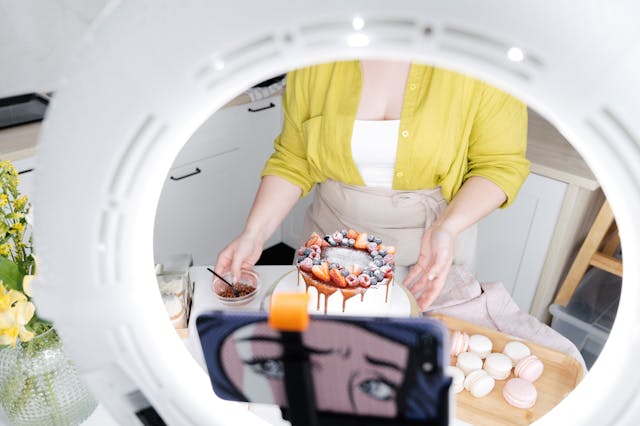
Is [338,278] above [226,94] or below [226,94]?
below

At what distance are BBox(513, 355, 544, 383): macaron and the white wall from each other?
1.90m

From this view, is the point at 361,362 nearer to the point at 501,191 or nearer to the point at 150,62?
the point at 150,62

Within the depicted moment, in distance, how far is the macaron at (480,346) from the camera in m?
0.95

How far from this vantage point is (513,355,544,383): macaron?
0.91 meters

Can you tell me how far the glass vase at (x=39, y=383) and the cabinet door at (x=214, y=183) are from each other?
4.61 ft

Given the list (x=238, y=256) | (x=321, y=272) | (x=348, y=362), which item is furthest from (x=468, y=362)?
(x=348, y=362)

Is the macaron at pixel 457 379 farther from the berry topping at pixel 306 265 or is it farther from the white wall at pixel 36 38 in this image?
the white wall at pixel 36 38

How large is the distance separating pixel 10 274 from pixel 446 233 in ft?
2.05

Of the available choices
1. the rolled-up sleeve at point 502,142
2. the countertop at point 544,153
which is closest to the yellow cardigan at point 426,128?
the rolled-up sleeve at point 502,142

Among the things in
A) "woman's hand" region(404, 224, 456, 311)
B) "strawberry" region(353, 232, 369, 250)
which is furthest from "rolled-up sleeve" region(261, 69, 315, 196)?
"woman's hand" region(404, 224, 456, 311)

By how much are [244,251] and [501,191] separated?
578mm

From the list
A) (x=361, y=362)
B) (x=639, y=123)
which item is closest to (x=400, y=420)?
(x=361, y=362)

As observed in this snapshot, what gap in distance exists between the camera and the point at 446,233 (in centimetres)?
90

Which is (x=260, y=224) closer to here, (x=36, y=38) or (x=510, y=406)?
(x=510, y=406)
